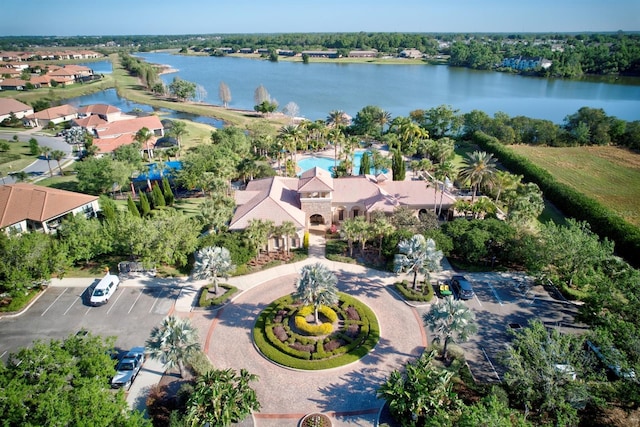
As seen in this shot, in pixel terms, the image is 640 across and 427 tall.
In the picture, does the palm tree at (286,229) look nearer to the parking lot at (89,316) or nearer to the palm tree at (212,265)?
the palm tree at (212,265)

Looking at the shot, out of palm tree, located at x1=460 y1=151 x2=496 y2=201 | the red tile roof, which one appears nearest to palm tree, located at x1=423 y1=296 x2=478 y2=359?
palm tree, located at x1=460 y1=151 x2=496 y2=201

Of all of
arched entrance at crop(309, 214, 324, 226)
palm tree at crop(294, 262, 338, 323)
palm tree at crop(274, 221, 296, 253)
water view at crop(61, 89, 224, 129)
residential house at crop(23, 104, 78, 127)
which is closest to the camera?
palm tree at crop(294, 262, 338, 323)

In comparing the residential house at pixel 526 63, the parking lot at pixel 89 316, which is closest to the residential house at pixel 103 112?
the parking lot at pixel 89 316

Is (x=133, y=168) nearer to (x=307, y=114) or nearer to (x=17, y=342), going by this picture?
(x=17, y=342)

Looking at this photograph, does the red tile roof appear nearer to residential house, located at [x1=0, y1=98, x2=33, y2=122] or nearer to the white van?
the white van

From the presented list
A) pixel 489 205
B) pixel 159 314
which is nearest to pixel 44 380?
pixel 159 314

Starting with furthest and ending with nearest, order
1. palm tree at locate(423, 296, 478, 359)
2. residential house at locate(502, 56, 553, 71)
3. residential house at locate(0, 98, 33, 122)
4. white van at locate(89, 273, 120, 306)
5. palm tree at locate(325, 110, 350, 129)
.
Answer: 1. residential house at locate(502, 56, 553, 71)
2. residential house at locate(0, 98, 33, 122)
3. palm tree at locate(325, 110, 350, 129)
4. white van at locate(89, 273, 120, 306)
5. palm tree at locate(423, 296, 478, 359)
